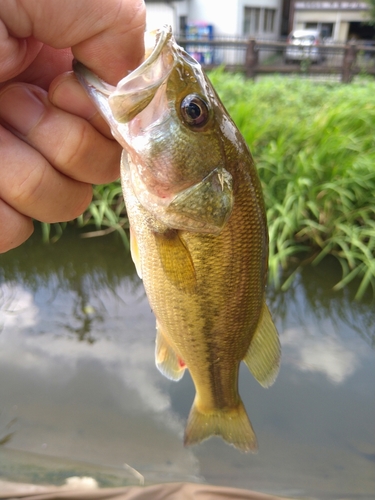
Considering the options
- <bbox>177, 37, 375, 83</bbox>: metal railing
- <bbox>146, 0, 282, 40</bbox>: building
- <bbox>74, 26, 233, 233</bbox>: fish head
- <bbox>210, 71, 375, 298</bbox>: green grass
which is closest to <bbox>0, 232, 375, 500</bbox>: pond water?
<bbox>210, 71, 375, 298</bbox>: green grass

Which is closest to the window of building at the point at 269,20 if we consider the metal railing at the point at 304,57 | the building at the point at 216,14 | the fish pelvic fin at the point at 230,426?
the building at the point at 216,14

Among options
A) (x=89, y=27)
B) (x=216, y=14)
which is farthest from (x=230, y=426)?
(x=216, y=14)

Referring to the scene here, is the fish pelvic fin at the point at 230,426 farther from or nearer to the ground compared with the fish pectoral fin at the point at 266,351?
nearer to the ground

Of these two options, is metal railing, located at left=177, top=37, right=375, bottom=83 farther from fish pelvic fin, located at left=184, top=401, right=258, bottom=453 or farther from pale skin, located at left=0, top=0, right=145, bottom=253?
fish pelvic fin, located at left=184, top=401, right=258, bottom=453

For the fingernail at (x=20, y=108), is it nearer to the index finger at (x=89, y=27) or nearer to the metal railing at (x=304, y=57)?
the index finger at (x=89, y=27)

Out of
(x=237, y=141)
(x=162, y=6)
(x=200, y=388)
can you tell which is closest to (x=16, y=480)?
(x=200, y=388)

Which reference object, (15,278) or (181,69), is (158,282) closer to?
(181,69)
